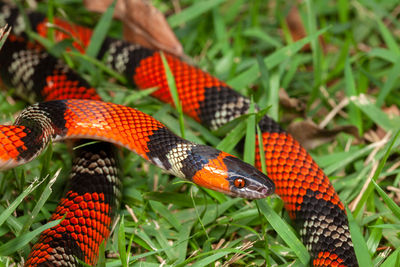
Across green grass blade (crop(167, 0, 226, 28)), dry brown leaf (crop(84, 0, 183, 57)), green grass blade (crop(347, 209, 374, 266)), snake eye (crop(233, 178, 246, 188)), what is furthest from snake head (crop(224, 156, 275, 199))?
green grass blade (crop(167, 0, 226, 28))

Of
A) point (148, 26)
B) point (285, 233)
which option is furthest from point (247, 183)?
point (148, 26)

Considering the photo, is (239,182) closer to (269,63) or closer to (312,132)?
(312,132)

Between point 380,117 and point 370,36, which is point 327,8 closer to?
point 370,36

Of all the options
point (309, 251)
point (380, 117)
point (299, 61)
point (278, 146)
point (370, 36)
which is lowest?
point (309, 251)

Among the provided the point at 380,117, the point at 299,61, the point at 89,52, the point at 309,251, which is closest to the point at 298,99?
the point at 299,61

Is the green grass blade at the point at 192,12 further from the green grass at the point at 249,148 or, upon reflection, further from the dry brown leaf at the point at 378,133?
the dry brown leaf at the point at 378,133

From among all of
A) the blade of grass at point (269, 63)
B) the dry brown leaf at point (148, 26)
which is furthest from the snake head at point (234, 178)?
the dry brown leaf at point (148, 26)

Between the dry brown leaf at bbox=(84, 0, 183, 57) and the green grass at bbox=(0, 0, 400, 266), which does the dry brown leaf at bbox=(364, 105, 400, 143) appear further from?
the dry brown leaf at bbox=(84, 0, 183, 57)

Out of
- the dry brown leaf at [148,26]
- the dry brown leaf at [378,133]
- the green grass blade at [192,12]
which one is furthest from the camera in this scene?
the green grass blade at [192,12]
